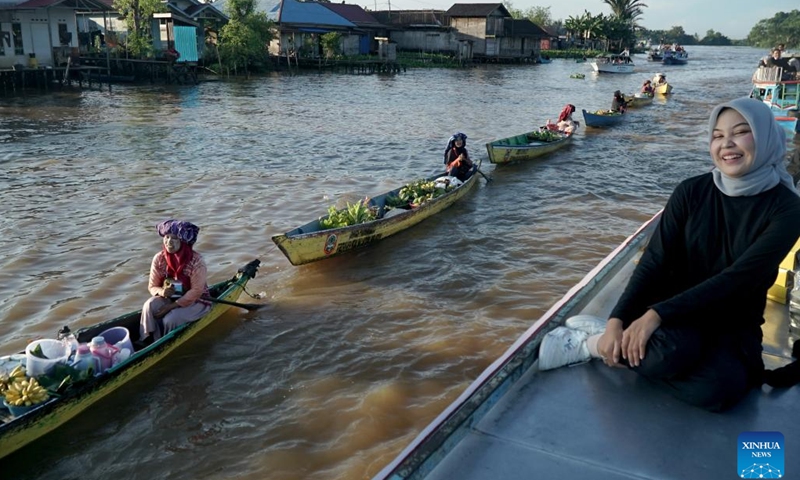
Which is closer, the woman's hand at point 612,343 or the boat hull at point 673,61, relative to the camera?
the woman's hand at point 612,343

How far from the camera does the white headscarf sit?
3.05 m

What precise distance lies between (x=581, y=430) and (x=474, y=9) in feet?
206

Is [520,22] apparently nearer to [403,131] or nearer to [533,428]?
[403,131]

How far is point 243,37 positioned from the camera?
39.8 meters

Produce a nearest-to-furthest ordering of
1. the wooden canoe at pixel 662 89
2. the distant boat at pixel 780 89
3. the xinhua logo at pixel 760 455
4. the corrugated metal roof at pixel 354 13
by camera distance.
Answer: the xinhua logo at pixel 760 455
the distant boat at pixel 780 89
the wooden canoe at pixel 662 89
the corrugated metal roof at pixel 354 13

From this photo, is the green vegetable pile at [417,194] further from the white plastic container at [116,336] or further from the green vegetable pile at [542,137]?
the green vegetable pile at [542,137]

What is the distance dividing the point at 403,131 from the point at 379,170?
6374mm

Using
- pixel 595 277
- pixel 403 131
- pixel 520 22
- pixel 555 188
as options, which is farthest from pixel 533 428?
pixel 520 22

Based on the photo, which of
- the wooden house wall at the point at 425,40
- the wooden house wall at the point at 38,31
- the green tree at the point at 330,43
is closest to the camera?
the wooden house wall at the point at 38,31

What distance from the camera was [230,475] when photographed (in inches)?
201

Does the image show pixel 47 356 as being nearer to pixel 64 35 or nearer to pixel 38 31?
pixel 38 31

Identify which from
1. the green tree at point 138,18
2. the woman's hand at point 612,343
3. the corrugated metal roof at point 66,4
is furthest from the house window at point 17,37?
the woman's hand at point 612,343

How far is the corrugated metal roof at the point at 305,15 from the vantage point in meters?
46.9

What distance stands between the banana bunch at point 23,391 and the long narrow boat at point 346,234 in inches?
147
